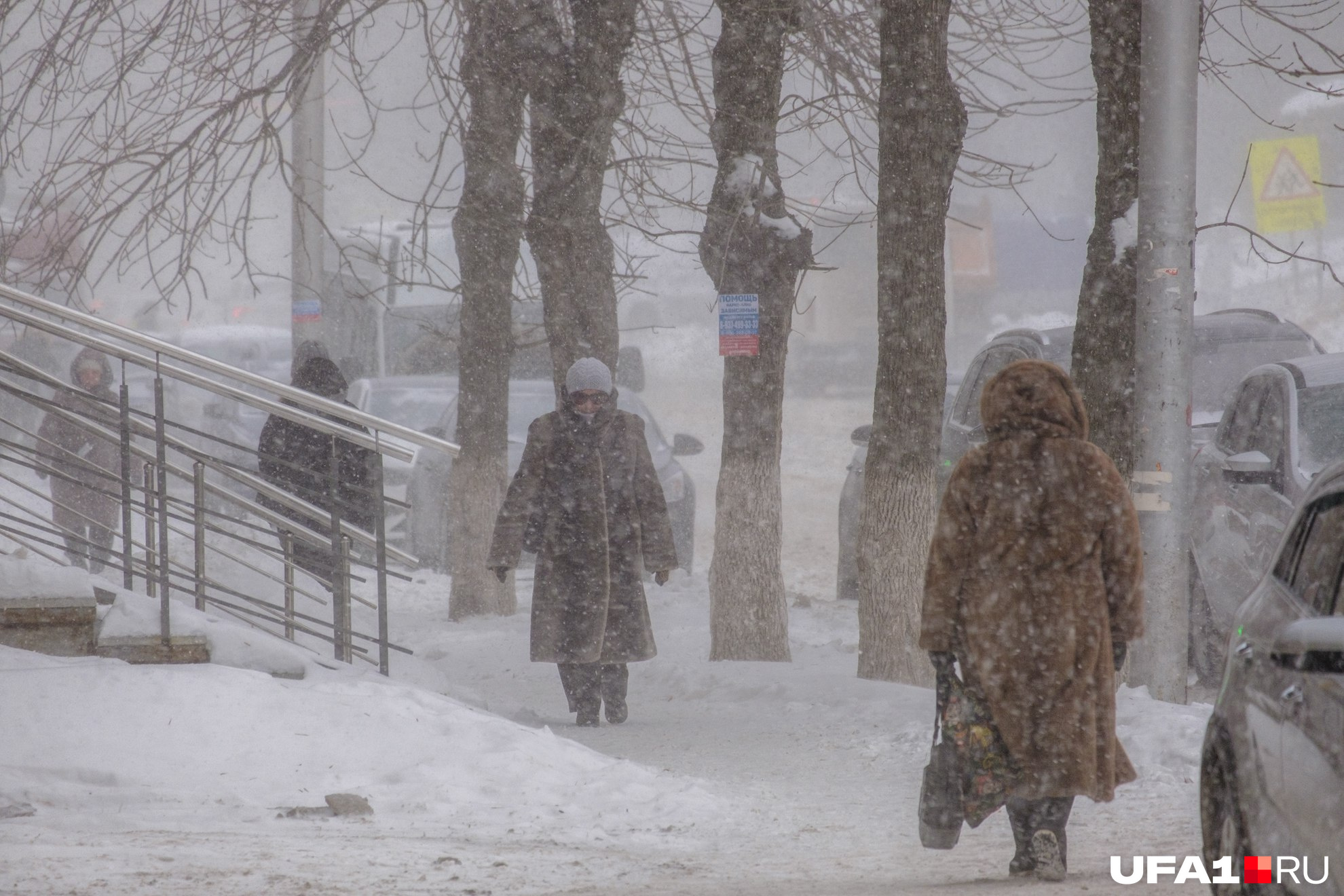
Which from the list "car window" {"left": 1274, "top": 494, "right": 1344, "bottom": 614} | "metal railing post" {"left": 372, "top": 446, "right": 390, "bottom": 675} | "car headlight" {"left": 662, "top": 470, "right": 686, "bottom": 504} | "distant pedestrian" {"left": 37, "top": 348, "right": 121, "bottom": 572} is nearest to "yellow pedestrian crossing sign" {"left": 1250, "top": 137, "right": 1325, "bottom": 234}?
"car headlight" {"left": 662, "top": 470, "right": 686, "bottom": 504}

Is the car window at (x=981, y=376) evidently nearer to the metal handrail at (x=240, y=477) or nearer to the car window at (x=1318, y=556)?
the metal handrail at (x=240, y=477)

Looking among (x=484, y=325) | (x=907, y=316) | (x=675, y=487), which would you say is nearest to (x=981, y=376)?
(x=907, y=316)

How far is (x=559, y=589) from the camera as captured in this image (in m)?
7.37

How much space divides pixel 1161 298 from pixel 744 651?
3520mm

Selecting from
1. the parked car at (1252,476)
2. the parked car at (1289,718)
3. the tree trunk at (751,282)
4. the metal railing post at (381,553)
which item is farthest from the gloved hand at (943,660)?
the tree trunk at (751,282)

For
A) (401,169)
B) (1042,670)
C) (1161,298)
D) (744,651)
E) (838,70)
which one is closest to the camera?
(1042,670)

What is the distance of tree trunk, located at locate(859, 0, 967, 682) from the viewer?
24.8 ft

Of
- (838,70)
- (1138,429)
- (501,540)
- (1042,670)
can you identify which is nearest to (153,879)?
(1042,670)

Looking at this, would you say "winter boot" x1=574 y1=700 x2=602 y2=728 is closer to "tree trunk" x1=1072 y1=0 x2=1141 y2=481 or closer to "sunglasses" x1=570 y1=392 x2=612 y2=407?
"sunglasses" x1=570 y1=392 x2=612 y2=407

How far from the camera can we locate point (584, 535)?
289 inches

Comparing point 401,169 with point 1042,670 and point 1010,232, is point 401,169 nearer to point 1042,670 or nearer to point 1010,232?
point 1010,232

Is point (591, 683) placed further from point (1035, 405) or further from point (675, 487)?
point (675, 487)

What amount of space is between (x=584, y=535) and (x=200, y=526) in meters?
1.80

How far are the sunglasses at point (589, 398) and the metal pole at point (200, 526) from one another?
1.77m
